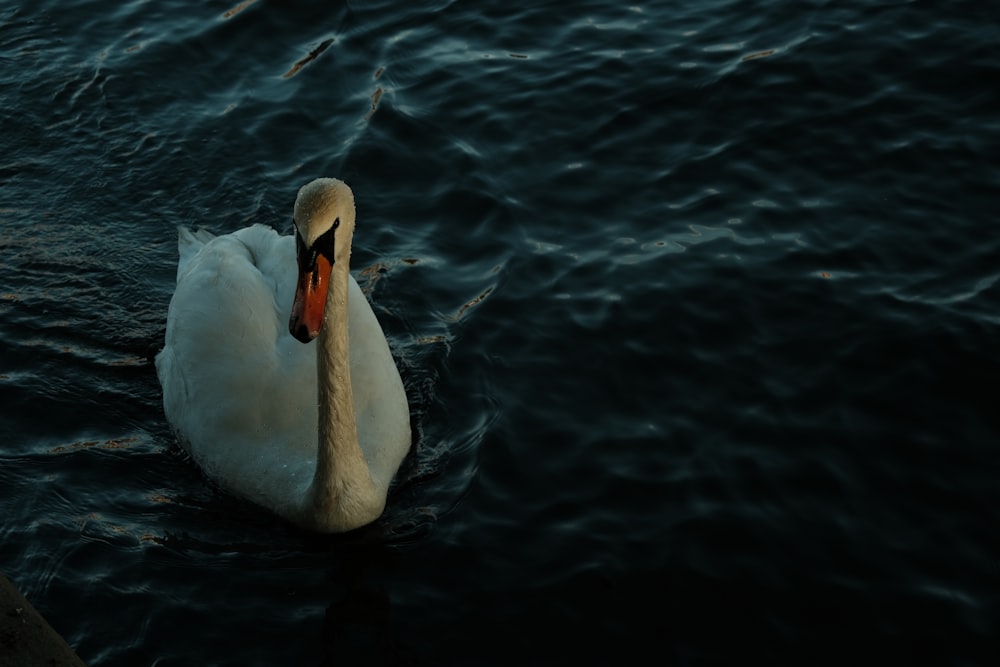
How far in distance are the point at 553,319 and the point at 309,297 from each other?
3007 millimetres

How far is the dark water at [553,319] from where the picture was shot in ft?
21.9

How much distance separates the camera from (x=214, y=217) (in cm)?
1047

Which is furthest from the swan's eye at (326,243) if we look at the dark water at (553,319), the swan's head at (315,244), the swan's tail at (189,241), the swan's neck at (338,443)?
the swan's tail at (189,241)

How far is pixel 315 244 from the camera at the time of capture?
634 centimetres

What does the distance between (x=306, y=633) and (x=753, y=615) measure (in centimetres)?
231

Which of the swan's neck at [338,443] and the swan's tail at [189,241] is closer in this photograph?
the swan's neck at [338,443]

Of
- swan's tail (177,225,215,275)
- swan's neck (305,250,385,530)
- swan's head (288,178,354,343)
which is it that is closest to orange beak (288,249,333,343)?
swan's head (288,178,354,343)

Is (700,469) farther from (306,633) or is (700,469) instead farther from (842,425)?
(306,633)

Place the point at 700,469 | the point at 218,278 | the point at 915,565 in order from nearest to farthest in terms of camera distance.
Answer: the point at 915,565, the point at 700,469, the point at 218,278

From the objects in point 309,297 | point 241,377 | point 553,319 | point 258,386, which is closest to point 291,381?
point 258,386

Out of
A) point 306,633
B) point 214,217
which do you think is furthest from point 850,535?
point 214,217

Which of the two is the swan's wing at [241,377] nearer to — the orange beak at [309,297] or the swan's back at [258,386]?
the swan's back at [258,386]

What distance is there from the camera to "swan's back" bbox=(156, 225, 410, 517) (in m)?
7.44

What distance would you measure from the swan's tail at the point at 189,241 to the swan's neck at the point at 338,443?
2.69 metres
